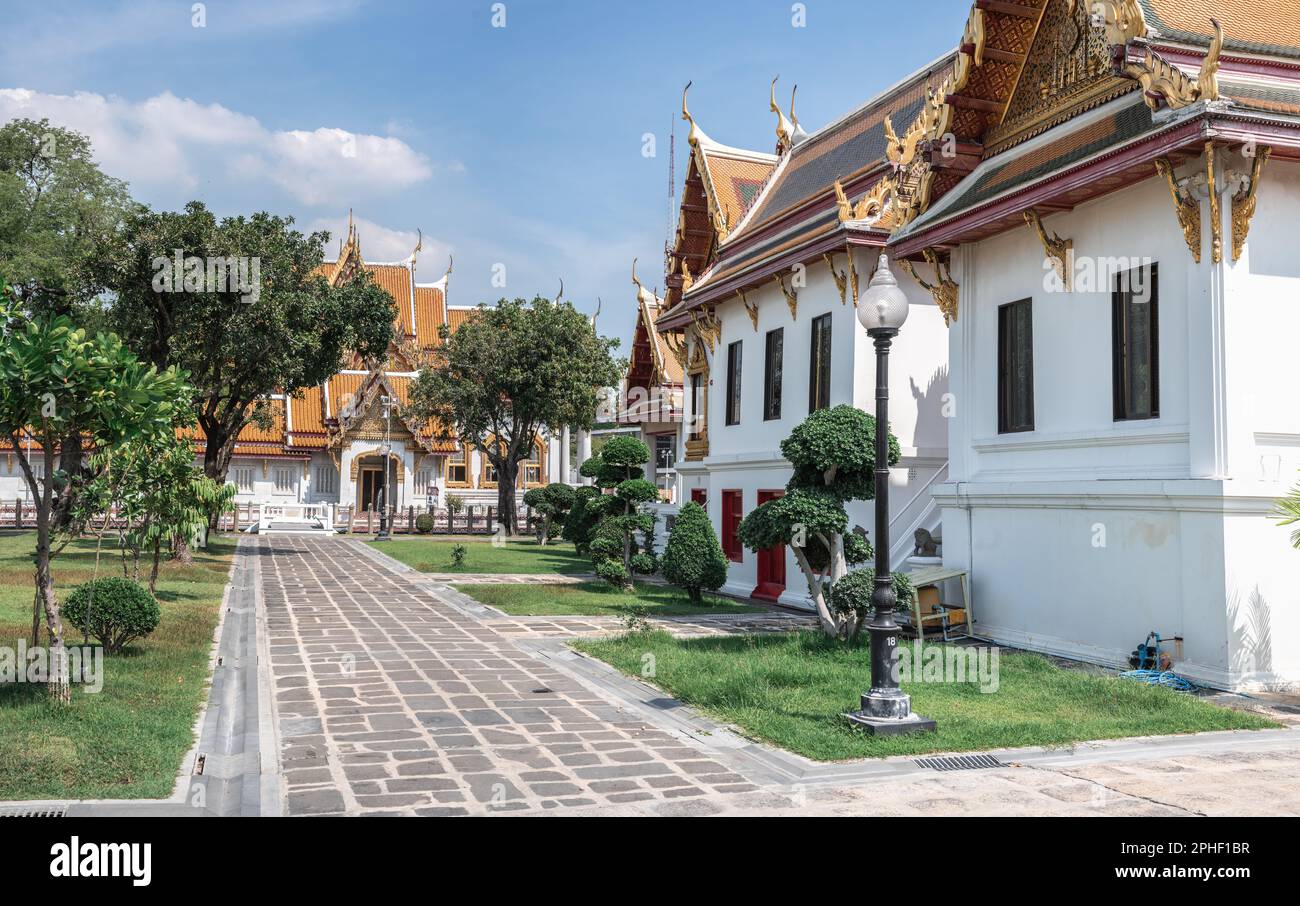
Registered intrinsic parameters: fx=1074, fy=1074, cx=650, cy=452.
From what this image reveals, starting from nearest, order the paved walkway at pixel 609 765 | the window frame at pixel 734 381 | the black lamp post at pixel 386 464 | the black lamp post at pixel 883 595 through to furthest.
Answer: the paved walkway at pixel 609 765 < the black lamp post at pixel 883 595 < the window frame at pixel 734 381 < the black lamp post at pixel 386 464

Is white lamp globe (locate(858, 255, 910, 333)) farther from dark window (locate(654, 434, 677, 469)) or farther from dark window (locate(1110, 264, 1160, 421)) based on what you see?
dark window (locate(654, 434, 677, 469))

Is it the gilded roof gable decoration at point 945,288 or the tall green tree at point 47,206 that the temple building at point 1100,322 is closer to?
the gilded roof gable decoration at point 945,288

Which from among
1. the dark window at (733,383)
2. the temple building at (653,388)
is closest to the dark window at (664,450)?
the temple building at (653,388)

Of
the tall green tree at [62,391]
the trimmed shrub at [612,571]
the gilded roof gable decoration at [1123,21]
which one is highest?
the gilded roof gable decoration at [1123,21]

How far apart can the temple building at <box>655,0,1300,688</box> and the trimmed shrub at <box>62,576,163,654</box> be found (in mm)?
9850

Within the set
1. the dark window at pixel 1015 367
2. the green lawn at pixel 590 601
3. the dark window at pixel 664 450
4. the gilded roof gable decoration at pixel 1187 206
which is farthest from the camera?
the dark window at pixel 664 450

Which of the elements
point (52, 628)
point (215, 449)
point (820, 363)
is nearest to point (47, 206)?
point (215, 449)

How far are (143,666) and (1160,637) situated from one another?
10.2 m

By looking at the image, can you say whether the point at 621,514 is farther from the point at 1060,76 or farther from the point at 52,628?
the point at 52,628

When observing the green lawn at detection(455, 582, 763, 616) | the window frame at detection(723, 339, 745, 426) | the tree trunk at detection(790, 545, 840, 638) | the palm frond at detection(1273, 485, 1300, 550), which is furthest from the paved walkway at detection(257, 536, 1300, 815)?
the window frame at detection(723, 339, 745, 426)

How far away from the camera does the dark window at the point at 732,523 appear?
2145 centimetres

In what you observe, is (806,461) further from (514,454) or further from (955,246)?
(514,454)

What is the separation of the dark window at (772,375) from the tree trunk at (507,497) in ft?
72.2

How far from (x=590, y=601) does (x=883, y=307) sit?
10976 mm
